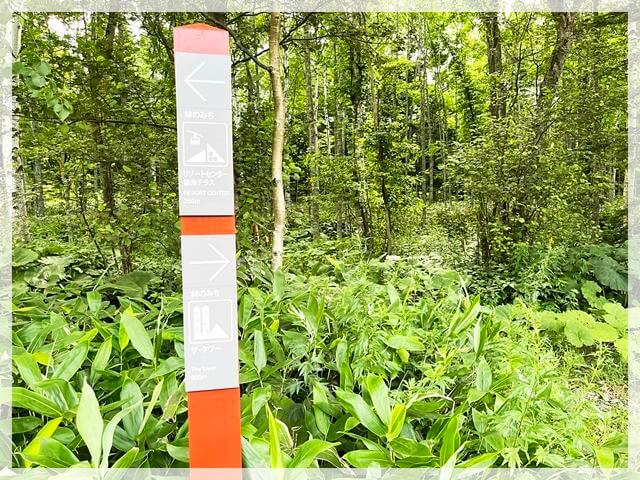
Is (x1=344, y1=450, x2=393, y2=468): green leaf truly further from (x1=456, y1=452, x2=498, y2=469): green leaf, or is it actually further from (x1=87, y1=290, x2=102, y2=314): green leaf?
(x1=87, y1=290, x2=102, y2=314): green leaf

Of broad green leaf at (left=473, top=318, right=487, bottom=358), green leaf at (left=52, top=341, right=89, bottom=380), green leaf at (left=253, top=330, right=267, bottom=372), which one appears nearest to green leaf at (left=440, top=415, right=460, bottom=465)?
broad green leaf at (left=473, top=318, right=487, bottom=358)

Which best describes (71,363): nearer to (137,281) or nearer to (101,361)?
(101,361)

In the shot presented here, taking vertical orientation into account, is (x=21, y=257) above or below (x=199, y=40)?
below

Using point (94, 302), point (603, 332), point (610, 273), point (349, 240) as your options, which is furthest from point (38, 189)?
point (610, 273)

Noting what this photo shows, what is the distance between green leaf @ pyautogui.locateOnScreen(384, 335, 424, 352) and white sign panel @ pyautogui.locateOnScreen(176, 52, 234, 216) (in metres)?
0.59

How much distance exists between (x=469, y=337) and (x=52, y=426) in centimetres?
98

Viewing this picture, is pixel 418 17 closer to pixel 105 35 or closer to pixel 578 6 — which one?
pixel 578 6

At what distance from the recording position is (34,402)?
2.76 feet

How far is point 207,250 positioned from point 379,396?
0.48 m

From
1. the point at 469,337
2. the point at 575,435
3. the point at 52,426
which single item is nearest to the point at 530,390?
the point at 575,435

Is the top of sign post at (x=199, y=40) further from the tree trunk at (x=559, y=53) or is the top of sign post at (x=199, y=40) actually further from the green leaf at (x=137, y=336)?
the tree trunk at (x=559, y=53)

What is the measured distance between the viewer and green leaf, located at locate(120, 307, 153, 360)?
1.03m

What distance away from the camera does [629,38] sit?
3262 millimetres

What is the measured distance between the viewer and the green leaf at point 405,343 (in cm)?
111
